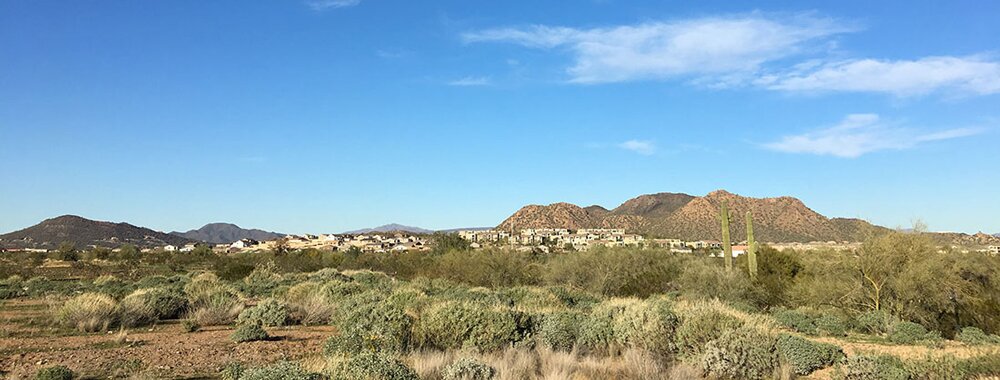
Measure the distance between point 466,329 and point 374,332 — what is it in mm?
1880

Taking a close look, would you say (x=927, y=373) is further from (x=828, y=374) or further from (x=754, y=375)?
(x=754, y=375)

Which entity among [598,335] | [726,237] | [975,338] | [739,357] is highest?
[726,237]

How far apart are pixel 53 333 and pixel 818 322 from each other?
71.2 feet

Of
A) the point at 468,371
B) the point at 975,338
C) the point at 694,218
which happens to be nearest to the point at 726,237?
the point at 975,338

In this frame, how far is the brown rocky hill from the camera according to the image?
82.2 metres

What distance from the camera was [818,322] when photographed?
63.9 ft

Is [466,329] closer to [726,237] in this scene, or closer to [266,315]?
[266,315]

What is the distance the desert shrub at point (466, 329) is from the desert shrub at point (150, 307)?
373 inches

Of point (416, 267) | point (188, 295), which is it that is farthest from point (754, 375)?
point (416, 267)

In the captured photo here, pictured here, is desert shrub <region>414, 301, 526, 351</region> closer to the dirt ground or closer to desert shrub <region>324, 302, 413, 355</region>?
desert shrub <region>324, 302, 413, 355</region>

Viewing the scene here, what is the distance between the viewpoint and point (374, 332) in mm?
11734

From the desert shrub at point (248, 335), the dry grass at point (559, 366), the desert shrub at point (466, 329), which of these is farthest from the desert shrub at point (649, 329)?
the desert shrub at point (248, 335)

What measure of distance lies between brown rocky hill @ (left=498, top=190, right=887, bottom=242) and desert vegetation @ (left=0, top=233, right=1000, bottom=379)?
40.2 meters

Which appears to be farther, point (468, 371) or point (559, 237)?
point (559, 237)
